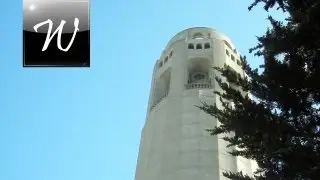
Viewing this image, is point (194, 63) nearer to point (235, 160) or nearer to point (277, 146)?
point (235, 160)

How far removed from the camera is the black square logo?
9.16 m

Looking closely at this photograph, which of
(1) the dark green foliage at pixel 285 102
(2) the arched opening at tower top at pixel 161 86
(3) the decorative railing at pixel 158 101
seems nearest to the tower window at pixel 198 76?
(2) the arched opening at tower top at pixel 161 86

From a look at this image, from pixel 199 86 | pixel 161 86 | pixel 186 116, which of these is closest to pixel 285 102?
pixel 186 116

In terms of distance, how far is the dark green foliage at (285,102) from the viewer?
11.6 m

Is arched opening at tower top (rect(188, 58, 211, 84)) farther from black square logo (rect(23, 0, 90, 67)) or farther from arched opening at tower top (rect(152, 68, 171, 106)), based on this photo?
black square logo (rect(23, 0, 90, 67))

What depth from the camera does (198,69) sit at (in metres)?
38.3

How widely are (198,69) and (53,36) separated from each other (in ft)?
96.6

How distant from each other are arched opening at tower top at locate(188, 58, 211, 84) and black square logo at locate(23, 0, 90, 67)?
2781 centimetres

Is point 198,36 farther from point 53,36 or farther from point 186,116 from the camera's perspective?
point 53,36

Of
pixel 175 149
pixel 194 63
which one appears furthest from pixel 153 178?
pixel 194 63

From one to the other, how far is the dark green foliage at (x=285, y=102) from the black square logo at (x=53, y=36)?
4313mm

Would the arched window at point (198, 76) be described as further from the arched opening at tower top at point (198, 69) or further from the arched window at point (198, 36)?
the arched window at point (198, 36)

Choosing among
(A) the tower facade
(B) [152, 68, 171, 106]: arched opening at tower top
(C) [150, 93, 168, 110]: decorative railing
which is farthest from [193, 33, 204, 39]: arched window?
(C) [150, 93, 168, 110]: decorative railing

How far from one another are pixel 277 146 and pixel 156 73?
28.3 m
